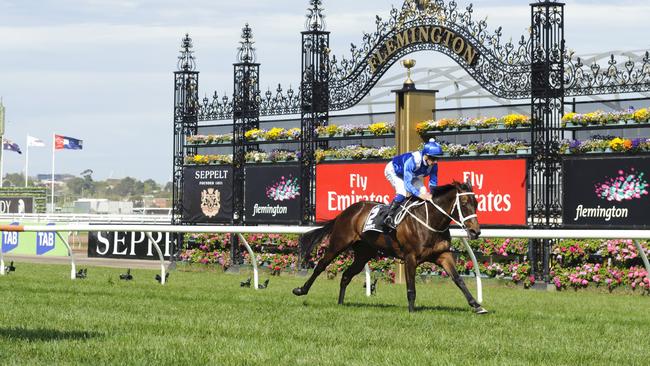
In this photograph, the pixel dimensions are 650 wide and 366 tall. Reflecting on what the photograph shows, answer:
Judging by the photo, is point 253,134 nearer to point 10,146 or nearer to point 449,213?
point 449,213

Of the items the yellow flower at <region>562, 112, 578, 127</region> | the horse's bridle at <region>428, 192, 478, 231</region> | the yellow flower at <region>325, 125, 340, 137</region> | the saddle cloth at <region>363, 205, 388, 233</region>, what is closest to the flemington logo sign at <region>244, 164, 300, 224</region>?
the yellow flower at <region>325, 125, 340, 137</region>

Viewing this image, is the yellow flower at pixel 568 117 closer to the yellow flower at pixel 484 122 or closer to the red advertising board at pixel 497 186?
the red advertising board at pixel 497 186

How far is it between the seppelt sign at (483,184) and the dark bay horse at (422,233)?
601 centimetres

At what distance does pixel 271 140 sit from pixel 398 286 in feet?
18.3

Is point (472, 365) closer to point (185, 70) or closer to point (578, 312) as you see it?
point (578, 312)

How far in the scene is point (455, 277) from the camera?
35.4ft

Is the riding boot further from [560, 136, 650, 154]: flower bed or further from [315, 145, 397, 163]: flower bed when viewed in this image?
[315, 145, 397, 163]: flower bed

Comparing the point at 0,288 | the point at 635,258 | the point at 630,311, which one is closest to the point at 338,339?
the point at 630,311

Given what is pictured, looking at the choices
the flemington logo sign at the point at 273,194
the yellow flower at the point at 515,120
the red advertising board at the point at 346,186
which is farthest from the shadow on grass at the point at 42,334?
the flemington logo sign at the point at 273,194

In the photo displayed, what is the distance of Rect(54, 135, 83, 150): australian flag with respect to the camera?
171 feet

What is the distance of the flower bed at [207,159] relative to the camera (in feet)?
77.4

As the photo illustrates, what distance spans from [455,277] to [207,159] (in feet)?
45.0

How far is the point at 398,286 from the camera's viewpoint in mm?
18031

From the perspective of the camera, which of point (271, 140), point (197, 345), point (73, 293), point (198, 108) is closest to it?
point (197, 345)
